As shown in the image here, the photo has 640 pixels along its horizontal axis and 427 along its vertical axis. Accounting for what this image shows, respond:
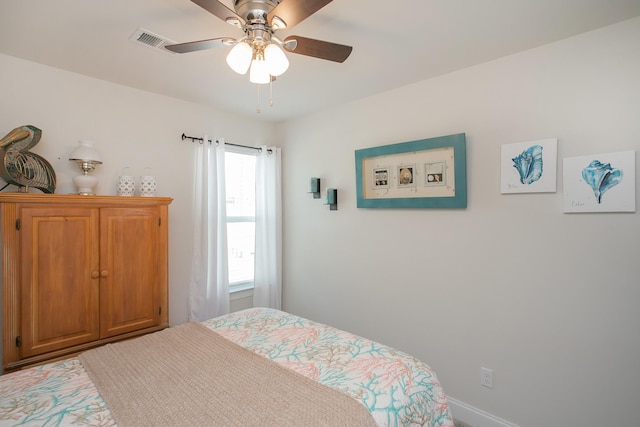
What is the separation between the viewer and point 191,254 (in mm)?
2910

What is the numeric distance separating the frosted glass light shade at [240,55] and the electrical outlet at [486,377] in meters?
2.38

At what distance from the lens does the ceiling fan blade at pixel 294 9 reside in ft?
3.90

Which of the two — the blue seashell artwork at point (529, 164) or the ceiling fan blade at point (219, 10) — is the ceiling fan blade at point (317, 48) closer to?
the ceiling fan blade at point (219, 10)

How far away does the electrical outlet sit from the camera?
6.87 feet

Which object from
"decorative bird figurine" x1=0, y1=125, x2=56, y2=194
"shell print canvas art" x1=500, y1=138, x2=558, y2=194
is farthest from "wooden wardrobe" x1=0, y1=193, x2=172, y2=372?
"shell print canvas art" x1=500, y1=138, x2=558, y2=194

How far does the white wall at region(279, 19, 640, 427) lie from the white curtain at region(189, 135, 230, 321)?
1.17 m

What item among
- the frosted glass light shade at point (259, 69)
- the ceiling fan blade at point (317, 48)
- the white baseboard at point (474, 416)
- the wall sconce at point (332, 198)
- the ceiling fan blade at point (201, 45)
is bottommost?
the white baseboard at point (474, 416)

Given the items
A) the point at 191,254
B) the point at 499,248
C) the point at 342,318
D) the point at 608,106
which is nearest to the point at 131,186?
the point at 191,254

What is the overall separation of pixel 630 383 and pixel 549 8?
1982 millimetres

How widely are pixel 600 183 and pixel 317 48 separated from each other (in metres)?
1.68

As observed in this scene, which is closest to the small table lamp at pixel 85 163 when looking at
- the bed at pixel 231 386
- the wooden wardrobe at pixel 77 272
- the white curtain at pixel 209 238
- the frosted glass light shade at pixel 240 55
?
the wooden wardrobe at pixel 77 272

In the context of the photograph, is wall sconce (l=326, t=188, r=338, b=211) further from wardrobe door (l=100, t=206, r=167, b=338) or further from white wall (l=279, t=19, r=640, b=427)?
wardrobe door (l=100, t=206, r=167, b=338)

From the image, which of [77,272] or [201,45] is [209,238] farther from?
[201,45]

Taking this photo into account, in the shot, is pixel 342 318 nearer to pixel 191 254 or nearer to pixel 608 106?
pixel 191 254
